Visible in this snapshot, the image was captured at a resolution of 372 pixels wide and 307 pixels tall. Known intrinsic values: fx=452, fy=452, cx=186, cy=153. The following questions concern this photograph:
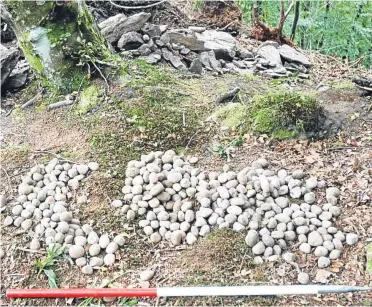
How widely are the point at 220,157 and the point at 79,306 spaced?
1251 mm

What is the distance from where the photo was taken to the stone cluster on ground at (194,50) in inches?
163

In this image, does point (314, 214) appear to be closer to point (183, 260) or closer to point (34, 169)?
point (183, 260)

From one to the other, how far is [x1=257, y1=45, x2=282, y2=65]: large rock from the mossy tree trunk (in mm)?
2119

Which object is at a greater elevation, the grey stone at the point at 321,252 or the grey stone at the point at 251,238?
the grey stone at the point at 251,238

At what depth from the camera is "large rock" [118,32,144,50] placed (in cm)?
413

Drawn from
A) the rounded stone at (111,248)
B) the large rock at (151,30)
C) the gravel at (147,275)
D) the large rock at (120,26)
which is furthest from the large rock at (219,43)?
the gravel at (147,275)

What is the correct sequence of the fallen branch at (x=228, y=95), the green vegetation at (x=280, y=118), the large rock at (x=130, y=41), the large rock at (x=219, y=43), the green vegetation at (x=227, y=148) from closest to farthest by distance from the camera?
the green vegetation at (x=227, y=148), the green vegetation at (x=280, y=118), the fallen branch at (x=228, y=95), the large rock at (x=130, y=41), the large rock at (x=219, y=43)

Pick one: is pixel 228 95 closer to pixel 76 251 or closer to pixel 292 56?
pixel 76 251

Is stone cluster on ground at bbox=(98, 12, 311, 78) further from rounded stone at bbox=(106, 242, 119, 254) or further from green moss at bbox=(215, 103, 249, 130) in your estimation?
rounded stone at bbox=(106, 242, 119, 254)

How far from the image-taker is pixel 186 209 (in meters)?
2.42

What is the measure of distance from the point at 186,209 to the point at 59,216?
0.68 meters

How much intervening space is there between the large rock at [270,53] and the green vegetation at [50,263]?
333cm

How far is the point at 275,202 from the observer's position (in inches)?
97.2

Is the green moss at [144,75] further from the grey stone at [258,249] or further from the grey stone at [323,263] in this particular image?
the grey stone at [323,263]
